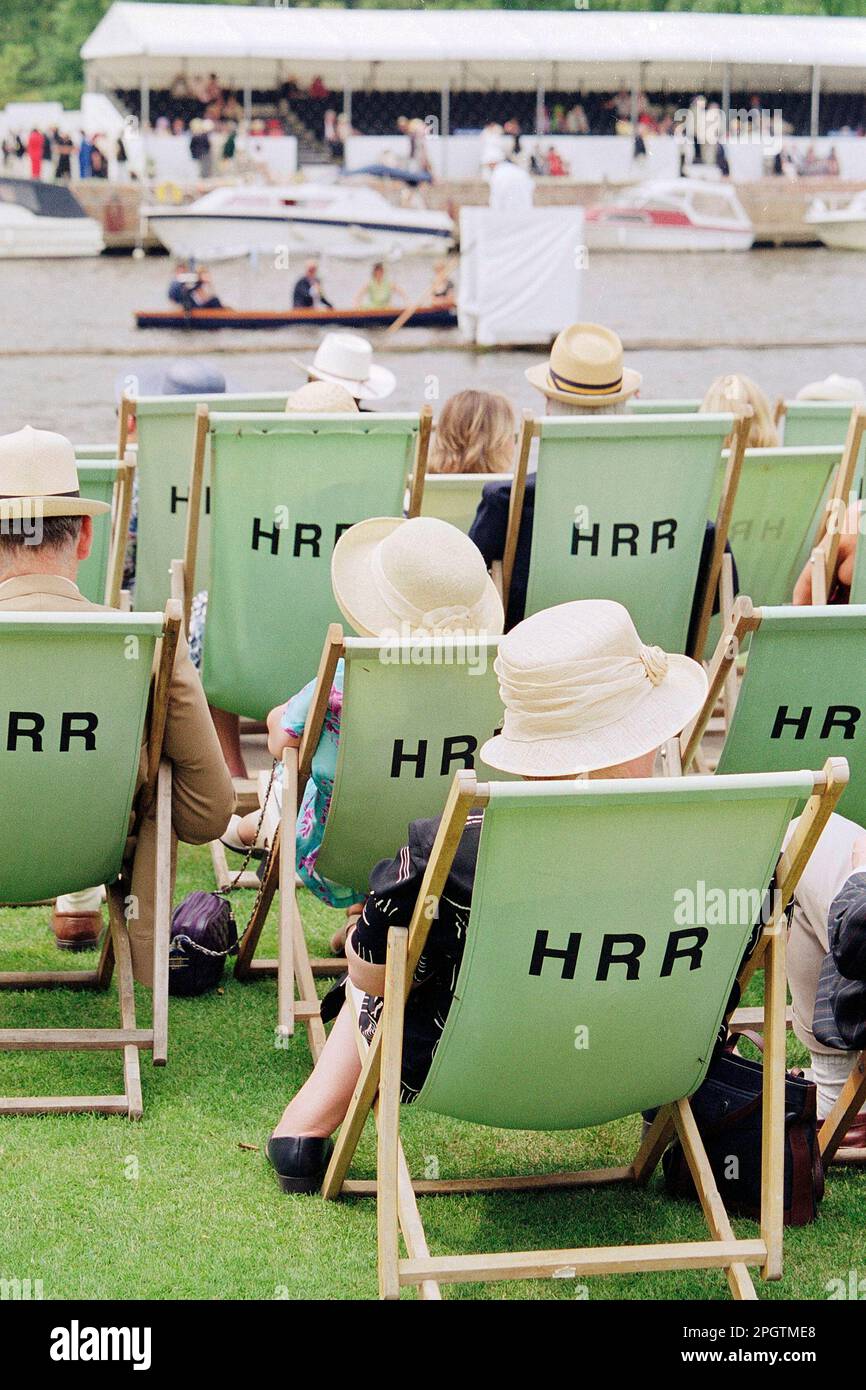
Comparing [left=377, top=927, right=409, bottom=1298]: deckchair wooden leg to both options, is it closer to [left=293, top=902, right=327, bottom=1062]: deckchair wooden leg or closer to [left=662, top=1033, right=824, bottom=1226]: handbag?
[left=662, top=1033, right=824, bottom=1226]: handbag

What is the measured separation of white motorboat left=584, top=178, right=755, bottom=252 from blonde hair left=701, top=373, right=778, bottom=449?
3949 cm

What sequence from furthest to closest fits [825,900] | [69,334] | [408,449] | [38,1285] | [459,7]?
[459,7], [69,334], [408,449], [825,900], [38,1285]

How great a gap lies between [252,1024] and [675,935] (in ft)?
4.60

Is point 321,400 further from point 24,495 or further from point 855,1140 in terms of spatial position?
point 855,1140

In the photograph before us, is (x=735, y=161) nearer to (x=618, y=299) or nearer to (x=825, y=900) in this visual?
(x=618, y=299)

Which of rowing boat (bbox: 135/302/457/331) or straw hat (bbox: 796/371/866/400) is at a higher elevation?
straw hat (bbox: 796/371/866/400)

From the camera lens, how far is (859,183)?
4644 centimetres

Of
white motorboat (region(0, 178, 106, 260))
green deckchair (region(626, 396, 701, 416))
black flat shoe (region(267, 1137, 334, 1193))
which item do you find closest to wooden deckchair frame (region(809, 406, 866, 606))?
green deckchair (region(626, 396, 701, 416))

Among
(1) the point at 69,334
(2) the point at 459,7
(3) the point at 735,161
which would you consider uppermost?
(2) the point at 459,7

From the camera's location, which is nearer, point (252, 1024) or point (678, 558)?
point (252, 1024)

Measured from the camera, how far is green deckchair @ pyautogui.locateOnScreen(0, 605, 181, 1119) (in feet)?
10.2

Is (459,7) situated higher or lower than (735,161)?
higher

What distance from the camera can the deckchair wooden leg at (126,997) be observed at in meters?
3.26
